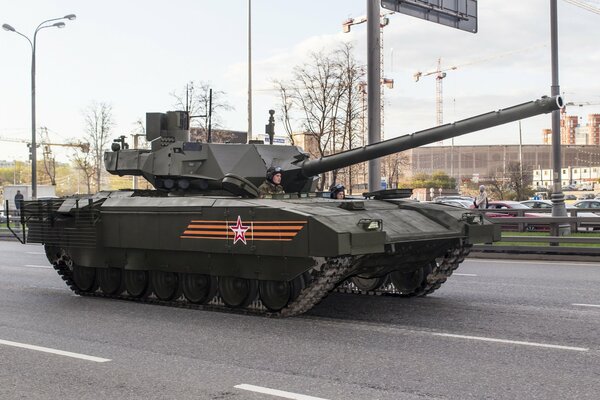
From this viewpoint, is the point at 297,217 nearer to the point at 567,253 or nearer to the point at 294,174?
the point at 294,174

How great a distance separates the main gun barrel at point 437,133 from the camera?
9.32 meters

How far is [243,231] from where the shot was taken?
370 inches

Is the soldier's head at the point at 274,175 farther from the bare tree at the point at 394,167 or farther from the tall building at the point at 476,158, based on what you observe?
the tall building at the point at 476,158

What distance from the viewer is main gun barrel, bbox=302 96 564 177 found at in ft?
30.6

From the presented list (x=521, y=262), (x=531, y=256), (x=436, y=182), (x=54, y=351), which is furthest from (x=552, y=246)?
(x=436, y=182)

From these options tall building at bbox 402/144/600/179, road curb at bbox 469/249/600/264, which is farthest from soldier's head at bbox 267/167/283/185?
tall building at bbox 402/144/600/179

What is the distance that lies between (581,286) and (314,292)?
531 cm

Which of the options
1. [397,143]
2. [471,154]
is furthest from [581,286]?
[471,154]

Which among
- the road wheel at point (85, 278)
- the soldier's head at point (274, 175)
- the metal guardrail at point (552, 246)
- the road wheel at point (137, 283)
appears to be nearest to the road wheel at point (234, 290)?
the road wheel at point (137, 283)

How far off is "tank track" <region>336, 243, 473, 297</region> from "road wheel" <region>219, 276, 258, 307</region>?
85.5 inches

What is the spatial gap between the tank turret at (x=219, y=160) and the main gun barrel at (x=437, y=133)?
0.01 m

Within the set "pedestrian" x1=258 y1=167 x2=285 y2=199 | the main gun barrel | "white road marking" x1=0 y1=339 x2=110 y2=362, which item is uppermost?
the main gun barrel

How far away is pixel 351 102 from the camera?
31.3 metres

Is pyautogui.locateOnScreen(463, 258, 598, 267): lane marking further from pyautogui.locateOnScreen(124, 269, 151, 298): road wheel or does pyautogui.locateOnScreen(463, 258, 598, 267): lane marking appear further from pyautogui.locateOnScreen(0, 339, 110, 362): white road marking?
pyautogui.locateOnScreen(0, 339, 110, 362): white road marking
